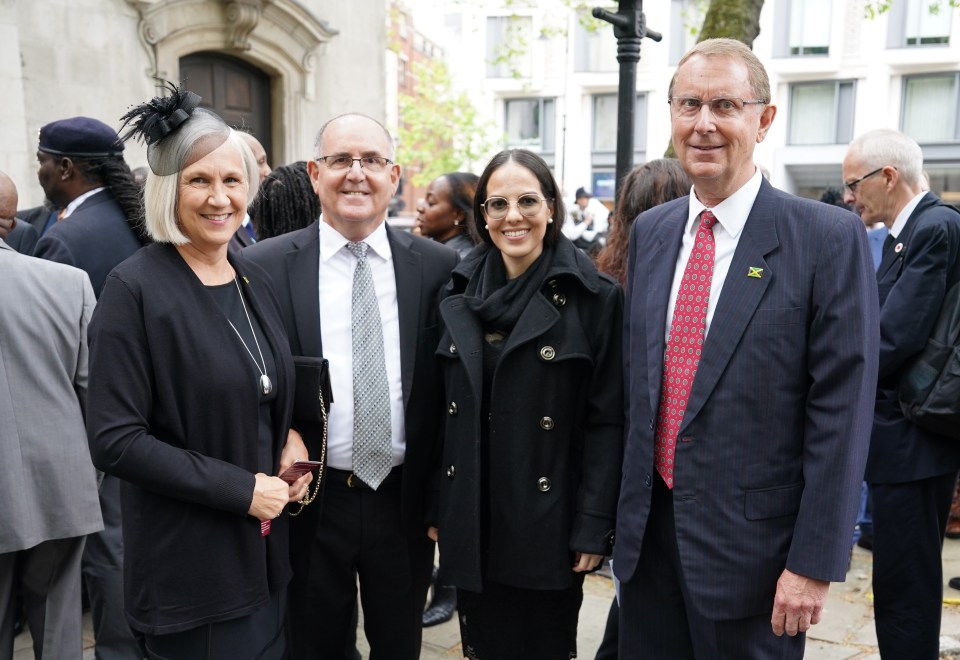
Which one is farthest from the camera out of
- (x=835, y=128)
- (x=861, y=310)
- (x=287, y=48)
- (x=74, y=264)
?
(x=835, y=128)

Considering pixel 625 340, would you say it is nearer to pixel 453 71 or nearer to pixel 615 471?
pixel 615 471

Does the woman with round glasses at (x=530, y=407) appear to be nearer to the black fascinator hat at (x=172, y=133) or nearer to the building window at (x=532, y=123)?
the black fascinator hat at (x=172, y=133)

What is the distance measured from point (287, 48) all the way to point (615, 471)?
27.9 ft

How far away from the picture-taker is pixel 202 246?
230 centimetres

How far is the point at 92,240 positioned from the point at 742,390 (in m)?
2.85

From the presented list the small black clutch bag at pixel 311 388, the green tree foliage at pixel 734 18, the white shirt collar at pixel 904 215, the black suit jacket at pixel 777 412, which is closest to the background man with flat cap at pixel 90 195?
the small black clutch bag at pixel 311 388

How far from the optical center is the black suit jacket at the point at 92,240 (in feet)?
11.6

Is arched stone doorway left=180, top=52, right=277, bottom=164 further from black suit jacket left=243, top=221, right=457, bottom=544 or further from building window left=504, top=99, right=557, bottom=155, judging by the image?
building window left=504, top=99, right=557, bottom=155

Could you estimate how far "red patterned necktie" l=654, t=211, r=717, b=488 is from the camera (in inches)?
90.7

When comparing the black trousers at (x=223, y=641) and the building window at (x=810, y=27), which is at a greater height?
the building window at (x=810, y=27)

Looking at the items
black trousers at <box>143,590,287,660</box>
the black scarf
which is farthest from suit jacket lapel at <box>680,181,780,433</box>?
black trousers at <box>143,590,287,660</box>

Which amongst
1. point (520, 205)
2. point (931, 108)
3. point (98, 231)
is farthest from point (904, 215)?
point (931, 108)

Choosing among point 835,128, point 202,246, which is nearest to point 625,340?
point 202,246

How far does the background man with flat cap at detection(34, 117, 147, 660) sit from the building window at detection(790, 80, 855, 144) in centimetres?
2906
